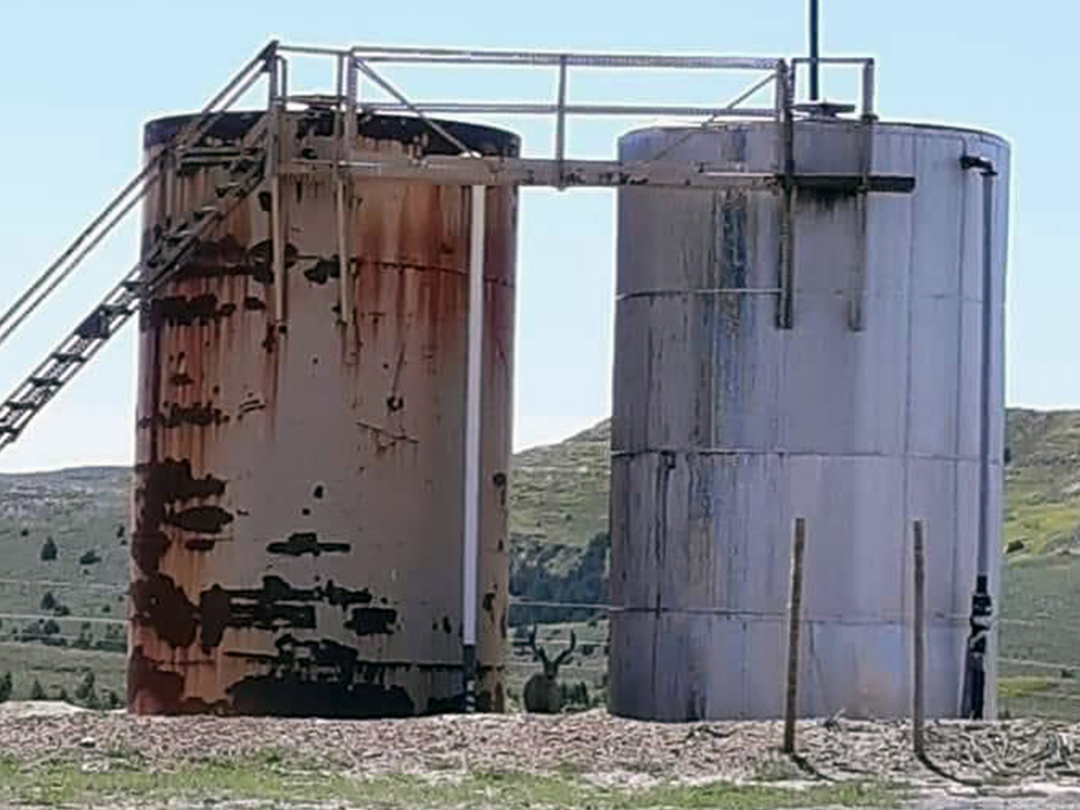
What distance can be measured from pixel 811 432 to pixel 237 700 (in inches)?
251

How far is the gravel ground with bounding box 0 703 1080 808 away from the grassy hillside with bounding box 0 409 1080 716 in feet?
24.3

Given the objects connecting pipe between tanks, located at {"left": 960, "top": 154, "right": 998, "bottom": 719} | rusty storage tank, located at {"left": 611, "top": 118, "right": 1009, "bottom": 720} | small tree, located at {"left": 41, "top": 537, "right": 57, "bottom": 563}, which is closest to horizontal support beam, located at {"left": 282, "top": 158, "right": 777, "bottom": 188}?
rusty storage tank, located at {"left": 611, "top": 118, "right": 1009, "bottom": 720}

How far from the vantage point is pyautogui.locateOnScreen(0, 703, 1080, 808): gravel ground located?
24375mm

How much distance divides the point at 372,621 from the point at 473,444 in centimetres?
213

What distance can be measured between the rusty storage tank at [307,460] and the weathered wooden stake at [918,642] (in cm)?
541

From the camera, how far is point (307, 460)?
30094mm

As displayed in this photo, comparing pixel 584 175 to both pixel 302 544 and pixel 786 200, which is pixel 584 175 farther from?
pixel 302 544

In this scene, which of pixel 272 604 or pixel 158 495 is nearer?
pixel 272 604

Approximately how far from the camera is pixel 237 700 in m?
30.0

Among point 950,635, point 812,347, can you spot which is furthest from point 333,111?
point 950,635

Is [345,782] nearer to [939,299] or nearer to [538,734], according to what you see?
[538,734]

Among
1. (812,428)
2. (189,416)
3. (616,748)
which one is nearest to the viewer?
(616,748)

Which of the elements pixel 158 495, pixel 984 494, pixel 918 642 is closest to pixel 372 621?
pixel 158 495

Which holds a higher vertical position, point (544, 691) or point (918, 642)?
point (918, 642)
